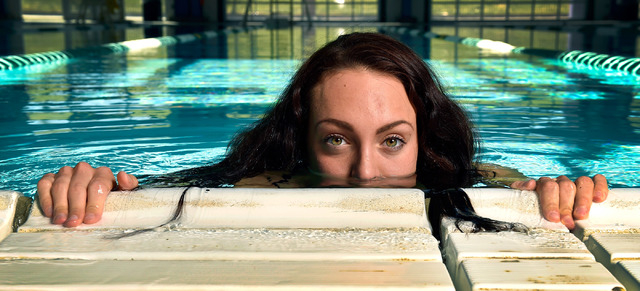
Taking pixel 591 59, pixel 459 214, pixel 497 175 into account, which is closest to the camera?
pixel 459 214

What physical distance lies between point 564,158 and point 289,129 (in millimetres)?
2255

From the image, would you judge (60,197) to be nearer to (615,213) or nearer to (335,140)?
(335,140)

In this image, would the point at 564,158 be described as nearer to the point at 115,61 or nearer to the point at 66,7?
the point at 115,61

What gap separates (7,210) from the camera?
1.53 m

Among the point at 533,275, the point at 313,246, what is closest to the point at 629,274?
the point at 533,275

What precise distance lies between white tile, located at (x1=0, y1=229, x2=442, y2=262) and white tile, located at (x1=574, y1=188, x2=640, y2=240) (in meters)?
0.42

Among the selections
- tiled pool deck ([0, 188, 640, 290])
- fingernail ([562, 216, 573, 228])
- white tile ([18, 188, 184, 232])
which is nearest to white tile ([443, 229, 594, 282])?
tiled pool deck ([0, 188, 640, 290])

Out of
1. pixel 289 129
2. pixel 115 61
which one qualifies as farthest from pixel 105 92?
pixel 289 129

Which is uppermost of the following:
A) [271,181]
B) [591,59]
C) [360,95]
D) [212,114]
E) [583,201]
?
[360,95]

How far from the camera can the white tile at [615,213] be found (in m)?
1.51

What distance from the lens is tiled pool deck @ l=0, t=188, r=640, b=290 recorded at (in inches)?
45.3

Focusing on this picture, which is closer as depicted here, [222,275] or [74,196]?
[222,275]

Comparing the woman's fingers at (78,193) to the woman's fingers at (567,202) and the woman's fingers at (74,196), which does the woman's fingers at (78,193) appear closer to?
the woman's fingers at (74,196)

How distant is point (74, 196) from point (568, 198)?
1200mm
